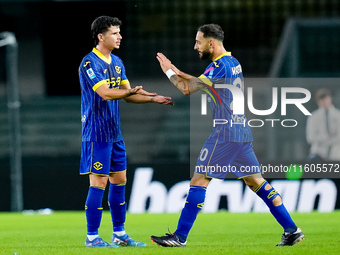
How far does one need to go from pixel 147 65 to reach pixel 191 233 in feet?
32.7

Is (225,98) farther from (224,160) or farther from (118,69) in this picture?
(118,69)

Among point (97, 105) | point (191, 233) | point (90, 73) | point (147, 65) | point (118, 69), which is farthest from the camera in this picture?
point (147, 65)

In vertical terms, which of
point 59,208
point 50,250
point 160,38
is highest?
point 160,38

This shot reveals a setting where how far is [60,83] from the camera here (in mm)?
19375

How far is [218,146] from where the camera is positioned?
6.52 m

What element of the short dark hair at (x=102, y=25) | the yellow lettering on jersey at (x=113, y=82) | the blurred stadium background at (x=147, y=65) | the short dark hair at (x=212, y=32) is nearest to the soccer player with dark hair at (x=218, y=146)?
the short dark hair at (x=212, y=32)

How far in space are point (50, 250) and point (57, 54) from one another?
13.1 metres

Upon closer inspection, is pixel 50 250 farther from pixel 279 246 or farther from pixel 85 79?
pixel 279 246

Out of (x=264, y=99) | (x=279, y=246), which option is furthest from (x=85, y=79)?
(x=264, y=99)

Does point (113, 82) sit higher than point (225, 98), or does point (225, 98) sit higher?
point (113, 82)

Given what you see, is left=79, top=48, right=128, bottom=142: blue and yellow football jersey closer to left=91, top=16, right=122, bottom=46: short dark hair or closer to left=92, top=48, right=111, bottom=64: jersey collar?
left=92, top=48, right=111, bottom=64: jersey collar

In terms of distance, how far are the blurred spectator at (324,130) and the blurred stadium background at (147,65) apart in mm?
418

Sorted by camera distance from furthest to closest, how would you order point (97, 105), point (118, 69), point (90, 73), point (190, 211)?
point (118, 69) → point (97, 105) → point (90, 73) → point (190, 211)

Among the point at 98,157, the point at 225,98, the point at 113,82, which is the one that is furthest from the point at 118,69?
the point at 225,98
